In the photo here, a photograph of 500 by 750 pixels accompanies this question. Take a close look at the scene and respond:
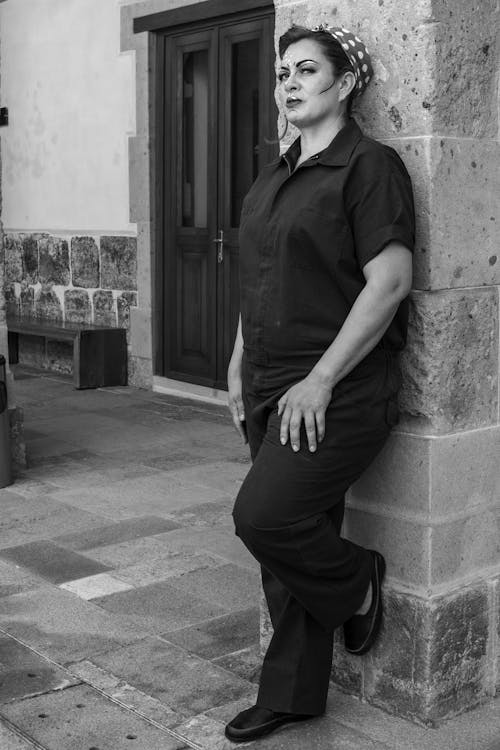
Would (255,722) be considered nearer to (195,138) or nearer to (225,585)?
(225,585)

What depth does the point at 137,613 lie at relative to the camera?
12.0ft

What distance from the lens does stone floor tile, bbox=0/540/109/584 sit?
13.3ft

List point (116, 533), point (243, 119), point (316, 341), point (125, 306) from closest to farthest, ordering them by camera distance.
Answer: point (316, 341), point (116, 533), point (243, 119), point (125, 306)

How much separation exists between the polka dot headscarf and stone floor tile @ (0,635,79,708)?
1696 millimetres

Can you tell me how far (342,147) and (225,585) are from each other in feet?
5.91

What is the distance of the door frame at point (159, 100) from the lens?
7.41m

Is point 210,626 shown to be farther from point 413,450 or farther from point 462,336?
point 462,336

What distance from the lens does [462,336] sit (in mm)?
2766

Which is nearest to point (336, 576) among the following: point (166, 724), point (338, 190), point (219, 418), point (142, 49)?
point (166, 724)

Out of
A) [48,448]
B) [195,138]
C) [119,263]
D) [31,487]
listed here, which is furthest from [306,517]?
[119,263]

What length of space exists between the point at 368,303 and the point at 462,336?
34cm

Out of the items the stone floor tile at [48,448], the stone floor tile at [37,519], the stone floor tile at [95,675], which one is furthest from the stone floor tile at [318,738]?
Answer: the stone floor tile at [48,448]

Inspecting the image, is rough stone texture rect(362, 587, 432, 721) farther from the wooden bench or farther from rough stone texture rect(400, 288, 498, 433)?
the wooden bench

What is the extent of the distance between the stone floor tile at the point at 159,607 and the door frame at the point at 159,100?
13.5 ft
